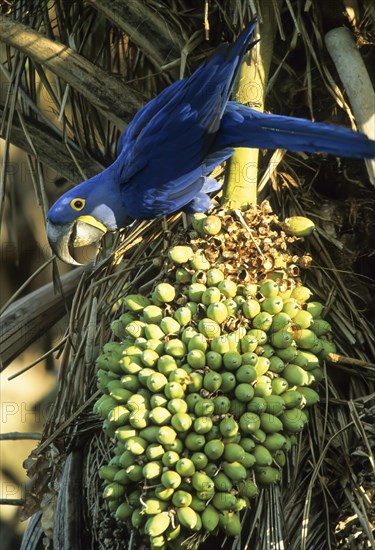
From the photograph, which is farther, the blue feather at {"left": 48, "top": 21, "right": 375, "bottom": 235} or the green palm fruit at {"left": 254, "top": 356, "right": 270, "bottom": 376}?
the blue feather at {"left": 48, "top": 21, "right": 375, "bottom": 235}

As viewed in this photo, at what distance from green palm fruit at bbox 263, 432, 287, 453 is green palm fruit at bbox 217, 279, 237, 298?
328 mm

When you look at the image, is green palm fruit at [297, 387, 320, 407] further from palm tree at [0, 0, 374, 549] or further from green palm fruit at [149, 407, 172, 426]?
green palm fruit at [149, 407, 172, 426]

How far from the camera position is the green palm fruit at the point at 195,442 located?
1875 mm

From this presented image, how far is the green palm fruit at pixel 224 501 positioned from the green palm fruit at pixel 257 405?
18 cm

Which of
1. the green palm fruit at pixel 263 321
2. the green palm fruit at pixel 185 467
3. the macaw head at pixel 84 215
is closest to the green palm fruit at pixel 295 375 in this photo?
the green palm fruit at pixel 263 321

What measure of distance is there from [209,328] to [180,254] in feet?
0.70

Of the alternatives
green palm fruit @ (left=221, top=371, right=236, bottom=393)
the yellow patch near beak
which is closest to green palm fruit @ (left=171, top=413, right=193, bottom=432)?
green palm fruit @ (left=221, top=371, right=236, bottom=393)

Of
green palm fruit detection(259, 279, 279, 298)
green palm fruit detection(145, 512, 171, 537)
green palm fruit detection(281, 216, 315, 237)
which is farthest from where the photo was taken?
green palm fruit detection(281, 216, 315, 237)

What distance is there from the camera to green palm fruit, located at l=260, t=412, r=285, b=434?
1.92 metres

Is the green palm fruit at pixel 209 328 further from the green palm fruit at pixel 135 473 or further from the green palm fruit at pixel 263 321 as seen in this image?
the green palm fruit at pixel 135 473

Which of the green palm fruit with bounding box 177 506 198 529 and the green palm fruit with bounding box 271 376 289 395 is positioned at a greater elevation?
the green palm fruit with bounding box 271 376 289 395

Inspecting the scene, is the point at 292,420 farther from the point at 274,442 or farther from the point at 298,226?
the point at 298,226

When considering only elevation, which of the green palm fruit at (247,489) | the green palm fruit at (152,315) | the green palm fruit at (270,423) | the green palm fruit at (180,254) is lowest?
the green palm fruit at (247,489)

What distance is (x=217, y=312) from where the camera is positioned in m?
1.98
